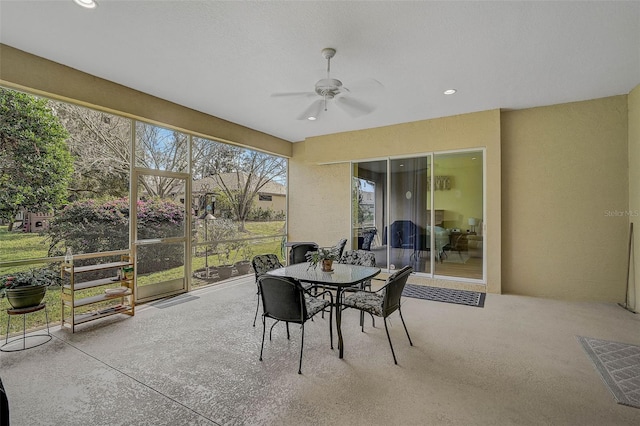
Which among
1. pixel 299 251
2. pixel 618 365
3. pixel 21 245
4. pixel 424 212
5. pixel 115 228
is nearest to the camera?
pixel 618 365

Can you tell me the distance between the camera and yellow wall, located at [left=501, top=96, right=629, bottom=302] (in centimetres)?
441

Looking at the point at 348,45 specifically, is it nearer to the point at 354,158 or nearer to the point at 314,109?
the point at 314,109

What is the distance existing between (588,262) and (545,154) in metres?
1.83

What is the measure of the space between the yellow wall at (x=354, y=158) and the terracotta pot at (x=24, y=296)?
15.7 feet

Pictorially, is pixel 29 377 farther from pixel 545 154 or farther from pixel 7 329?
pixel 545 154

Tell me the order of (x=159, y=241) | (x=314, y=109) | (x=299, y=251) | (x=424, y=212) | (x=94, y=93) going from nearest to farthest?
1. (x=314, y=109)
2. (x=94, y=93)
3. (x=159, y=241)
4. (x=299, y=251)
5. (x=424, y=212)

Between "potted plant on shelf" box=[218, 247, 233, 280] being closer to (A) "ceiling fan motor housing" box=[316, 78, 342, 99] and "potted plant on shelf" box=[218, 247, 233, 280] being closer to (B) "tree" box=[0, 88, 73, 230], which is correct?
(B) "tree" box=[0, 88, 73, 230]

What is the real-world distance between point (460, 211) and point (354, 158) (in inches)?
93.6

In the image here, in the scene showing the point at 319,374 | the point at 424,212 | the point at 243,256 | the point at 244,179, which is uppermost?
the point at 244,179

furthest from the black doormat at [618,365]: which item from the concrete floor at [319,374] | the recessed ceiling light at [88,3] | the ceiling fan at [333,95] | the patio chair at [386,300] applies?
the recessed ceiling light at [88,3]

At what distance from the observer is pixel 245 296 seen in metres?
4.79

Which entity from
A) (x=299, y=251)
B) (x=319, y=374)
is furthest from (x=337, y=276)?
(x=299, y=251)

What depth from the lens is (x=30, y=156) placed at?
337 centimetres

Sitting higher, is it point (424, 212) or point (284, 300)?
point (424, 212)
